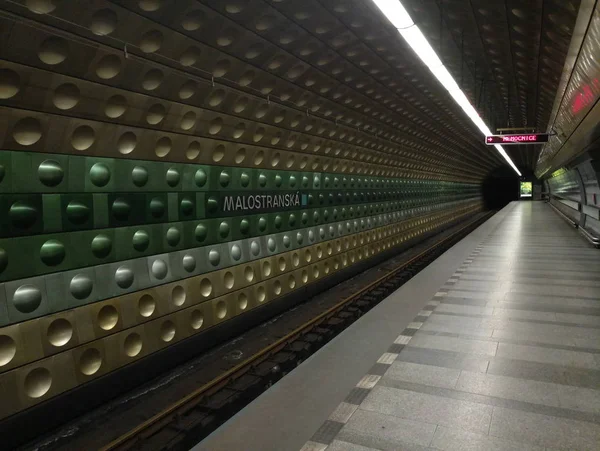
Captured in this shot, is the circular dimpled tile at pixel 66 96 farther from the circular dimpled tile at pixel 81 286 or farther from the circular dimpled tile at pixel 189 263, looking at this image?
the circular dimpled tile at pixel 189 263

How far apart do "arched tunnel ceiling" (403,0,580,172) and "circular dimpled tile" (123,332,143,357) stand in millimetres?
5256

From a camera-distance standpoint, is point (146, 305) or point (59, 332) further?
point (146, 305)

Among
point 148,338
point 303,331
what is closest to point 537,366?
point 303,331

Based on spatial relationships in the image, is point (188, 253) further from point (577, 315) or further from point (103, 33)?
point (577, 315)

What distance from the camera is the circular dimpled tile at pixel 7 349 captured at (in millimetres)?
3373

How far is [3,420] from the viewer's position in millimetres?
3338

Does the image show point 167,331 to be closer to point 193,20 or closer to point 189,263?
point 189,263

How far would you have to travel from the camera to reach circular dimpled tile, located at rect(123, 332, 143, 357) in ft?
14.7

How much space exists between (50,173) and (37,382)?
5.96 feet

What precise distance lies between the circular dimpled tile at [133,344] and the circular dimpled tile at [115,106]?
89.6 inches

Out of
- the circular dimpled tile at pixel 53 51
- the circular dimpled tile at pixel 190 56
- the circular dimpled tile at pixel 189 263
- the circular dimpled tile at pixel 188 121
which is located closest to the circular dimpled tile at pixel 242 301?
the circular dimpled tile at pixel 189 263

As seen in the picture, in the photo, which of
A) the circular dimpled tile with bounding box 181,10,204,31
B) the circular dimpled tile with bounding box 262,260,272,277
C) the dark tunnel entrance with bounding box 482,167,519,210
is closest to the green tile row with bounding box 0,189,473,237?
the circular dimpled tile with bounding box 262,260,272,277

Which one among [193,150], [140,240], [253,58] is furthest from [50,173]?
[253,58]

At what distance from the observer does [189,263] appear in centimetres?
537
